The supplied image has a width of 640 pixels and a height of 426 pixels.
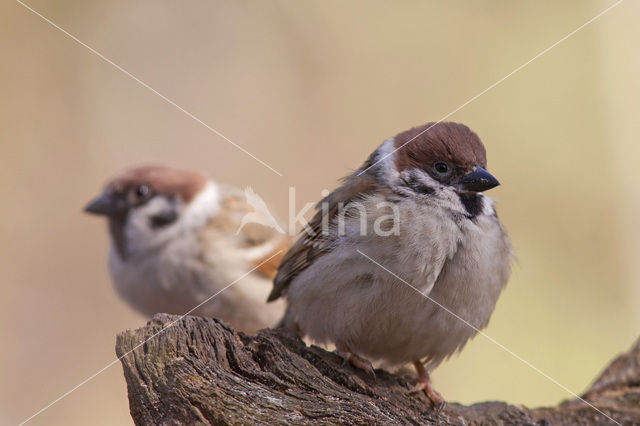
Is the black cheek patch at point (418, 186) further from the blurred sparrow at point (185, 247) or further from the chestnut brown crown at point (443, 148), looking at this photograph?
the blurred sparrow at point (185, 247)

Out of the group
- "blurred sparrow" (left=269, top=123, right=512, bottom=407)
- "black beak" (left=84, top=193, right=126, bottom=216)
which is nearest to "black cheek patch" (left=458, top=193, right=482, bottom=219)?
"blurred sparrow" (left=269, top=123, right=512, bottom=407)

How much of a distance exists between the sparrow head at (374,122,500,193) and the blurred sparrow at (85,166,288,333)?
2.02 meters

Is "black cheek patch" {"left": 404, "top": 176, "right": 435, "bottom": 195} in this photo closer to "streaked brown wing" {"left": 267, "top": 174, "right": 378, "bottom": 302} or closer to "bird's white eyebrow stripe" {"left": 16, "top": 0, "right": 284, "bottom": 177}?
"streaked brown wing" {"left": 267, "top": 174, "right": 378, "bottom": 302}

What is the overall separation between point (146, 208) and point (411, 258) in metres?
2.87

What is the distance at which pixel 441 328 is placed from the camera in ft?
10.5

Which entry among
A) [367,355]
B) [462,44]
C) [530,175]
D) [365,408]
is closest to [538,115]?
[530,175]

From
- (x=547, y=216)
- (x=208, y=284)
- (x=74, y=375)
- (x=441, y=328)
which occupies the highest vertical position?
(x=441, y=328)

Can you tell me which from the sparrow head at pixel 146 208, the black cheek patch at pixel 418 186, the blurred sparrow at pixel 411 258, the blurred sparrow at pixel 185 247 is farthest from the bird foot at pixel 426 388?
the sparrow head at pixel 146 208

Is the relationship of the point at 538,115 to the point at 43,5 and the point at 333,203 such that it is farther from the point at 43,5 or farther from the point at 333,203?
the point at 43,5

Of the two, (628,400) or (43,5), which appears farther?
(43,5)

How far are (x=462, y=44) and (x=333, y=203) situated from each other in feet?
16.5

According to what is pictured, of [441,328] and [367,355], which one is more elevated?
[441,328]

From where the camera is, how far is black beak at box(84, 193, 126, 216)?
5.31 metres

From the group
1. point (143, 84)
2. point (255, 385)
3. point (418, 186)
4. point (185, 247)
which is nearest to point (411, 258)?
point (418, 186)
